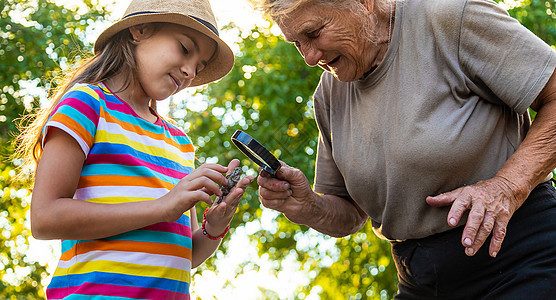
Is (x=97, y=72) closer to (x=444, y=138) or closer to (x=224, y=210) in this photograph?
(x=224, y=210)

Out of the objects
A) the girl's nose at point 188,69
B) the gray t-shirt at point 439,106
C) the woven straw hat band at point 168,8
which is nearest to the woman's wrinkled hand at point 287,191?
the gray t-shirt at point 439,106

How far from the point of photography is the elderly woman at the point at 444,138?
1.83m

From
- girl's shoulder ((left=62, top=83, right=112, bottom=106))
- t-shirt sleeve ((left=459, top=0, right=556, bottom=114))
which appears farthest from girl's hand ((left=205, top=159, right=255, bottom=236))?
t-shirt sleeve ((left=459, top=0, right=556, bottom=114))

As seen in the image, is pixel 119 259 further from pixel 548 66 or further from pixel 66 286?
pixel 548 66

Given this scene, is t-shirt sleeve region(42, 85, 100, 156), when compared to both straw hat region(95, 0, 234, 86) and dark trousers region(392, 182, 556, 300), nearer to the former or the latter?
straw hat region(95, 0, 234, 86)

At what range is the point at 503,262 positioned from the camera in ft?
6.16

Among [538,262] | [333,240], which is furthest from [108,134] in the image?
[333,240]

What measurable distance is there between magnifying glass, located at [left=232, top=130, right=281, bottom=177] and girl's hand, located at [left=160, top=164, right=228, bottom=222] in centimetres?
14

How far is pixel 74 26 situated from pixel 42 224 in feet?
16.4

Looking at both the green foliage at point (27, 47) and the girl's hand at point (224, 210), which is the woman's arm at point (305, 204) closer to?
the girl's hand at point (224, 210)

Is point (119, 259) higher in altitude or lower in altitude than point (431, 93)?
lower

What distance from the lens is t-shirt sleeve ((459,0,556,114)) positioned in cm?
184

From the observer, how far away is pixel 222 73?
8.58 ft

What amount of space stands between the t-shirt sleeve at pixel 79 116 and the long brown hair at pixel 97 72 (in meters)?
0.22
